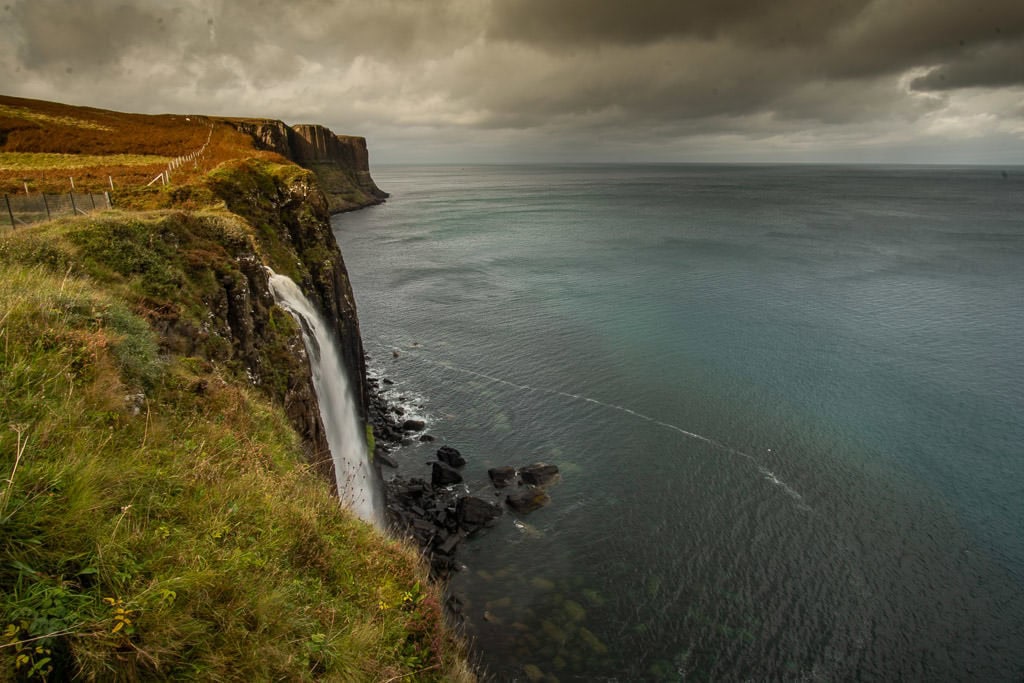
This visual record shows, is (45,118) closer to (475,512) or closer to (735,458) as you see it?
(475,512)

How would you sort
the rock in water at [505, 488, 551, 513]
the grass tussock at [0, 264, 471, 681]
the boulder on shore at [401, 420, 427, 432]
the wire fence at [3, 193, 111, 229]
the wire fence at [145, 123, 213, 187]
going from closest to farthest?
the grass tussock at [0, 264, 471, 681]
the wire fence at [3, 193, 111, 229]
the wire fence at [145, 123, 213, 187]
the rock in water at [505, 488, 551, 513]
the boulder on shore at [401, 420, 427, 432]

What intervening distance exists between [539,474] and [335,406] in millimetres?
12794

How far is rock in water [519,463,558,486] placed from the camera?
104ft

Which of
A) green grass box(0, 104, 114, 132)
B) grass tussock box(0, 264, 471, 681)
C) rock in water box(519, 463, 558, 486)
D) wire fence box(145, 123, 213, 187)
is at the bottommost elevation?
rock in water box(519, 463, 558, 486)

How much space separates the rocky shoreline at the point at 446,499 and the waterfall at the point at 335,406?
92.0 inches

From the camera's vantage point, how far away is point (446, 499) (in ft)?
100

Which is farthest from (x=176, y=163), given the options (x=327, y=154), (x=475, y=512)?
(x=327, y=154)

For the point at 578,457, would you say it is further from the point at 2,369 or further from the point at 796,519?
the point at 2,369

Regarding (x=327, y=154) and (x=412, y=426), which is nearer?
(x=412, y=426)

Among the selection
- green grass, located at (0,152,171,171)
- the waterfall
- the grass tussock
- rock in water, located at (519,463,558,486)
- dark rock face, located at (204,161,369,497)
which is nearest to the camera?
the grass tussock

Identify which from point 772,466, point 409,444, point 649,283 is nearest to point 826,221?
point 649,283

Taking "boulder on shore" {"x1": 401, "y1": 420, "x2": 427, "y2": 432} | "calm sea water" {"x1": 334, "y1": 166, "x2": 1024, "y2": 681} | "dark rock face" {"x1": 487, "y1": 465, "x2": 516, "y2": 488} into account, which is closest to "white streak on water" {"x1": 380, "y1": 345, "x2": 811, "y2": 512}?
"calm sea water" {"x1": 334, "y1": 166, "x2": 1024, "y2": 681}

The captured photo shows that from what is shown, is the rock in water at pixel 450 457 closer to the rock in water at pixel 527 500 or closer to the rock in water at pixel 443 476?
the rock in water at pixel 443 476

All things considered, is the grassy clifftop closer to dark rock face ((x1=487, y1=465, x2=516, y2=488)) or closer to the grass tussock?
the grass tussock
